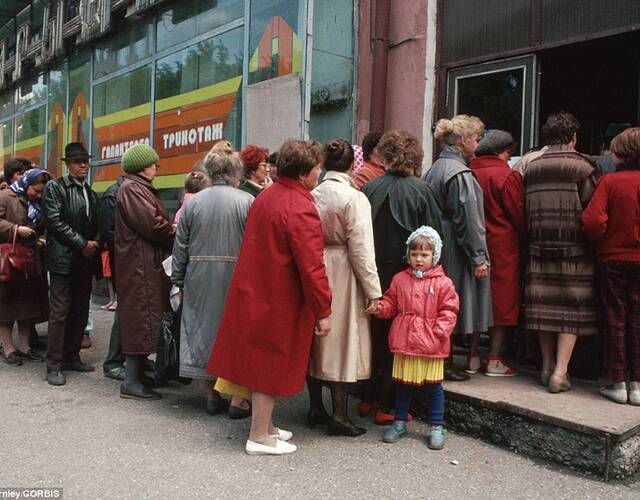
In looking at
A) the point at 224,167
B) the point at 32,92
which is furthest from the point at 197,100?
the point at 32,92

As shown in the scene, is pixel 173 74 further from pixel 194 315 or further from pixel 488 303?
pixel 488 303

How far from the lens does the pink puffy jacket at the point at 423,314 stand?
12.1 feet

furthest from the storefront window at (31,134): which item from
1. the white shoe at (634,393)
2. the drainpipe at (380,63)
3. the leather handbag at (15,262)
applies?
the white shoe at (634,393)

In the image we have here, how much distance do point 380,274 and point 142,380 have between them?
7.13 ft

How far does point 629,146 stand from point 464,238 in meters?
1.17

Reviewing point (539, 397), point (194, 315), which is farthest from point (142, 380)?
point (539, 397)

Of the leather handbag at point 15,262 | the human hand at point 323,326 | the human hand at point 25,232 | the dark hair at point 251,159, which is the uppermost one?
the dark hair at point 251,159

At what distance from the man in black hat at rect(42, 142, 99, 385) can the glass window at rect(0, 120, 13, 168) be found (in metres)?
11.7

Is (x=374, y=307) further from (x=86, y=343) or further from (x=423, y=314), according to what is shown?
(x=86, y=343)

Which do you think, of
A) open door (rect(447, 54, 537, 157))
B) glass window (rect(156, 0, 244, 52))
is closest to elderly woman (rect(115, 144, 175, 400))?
open door (rect(447, 54, 537, 157))

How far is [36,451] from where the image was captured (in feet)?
12.0

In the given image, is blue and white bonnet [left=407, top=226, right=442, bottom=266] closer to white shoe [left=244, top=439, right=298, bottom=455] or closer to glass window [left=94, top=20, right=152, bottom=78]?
white shoe [left=244, top=439, right=298, bottom=455]

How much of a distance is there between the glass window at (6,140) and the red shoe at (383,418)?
14379 millimetres

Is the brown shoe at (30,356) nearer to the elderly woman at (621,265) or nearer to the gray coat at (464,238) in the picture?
the gray coat at (464,238)
